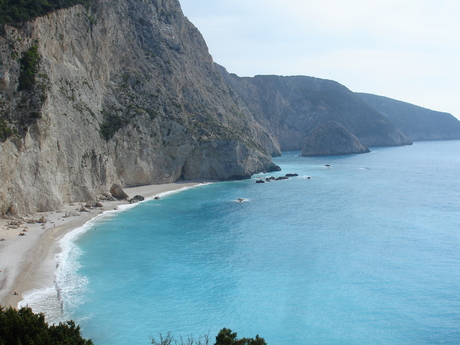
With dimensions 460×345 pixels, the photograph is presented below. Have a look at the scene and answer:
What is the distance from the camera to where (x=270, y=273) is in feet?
101

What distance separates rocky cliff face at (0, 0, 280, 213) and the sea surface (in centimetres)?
808

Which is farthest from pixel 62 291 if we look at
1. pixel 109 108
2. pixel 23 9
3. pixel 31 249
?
pixel 109 108

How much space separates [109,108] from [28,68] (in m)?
21.8

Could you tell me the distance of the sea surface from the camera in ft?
76.0

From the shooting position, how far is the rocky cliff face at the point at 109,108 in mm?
42344

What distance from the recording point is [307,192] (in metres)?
69.2

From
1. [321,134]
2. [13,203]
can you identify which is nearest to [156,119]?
[13,203]

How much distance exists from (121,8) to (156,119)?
24.4m

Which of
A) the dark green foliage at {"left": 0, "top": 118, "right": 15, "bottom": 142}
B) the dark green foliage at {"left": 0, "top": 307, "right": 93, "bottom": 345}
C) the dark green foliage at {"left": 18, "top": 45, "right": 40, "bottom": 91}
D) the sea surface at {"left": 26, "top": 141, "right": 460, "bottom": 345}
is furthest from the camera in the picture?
the dark green foliage at {"left": 18, "top": 45, "right": 40, "bottom": 91}

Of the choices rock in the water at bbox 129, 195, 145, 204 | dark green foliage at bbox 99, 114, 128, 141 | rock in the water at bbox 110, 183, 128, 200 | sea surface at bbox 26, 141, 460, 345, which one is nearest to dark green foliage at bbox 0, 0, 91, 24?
dark green foliage at bbox 99, 114, 128, 141

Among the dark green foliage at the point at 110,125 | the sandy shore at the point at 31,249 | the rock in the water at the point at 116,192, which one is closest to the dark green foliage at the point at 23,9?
the dark green foliage at the point at 110,125

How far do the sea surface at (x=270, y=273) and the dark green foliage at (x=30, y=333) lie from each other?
6.96 m

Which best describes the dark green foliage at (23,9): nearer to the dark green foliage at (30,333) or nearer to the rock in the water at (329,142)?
the dark green foliage at (30,333)

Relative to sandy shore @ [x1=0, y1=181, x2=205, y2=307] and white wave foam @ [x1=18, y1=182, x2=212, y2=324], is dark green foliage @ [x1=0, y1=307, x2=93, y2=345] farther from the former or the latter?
sandy shore @ [x1=0, y1=181, x2=205, y2=307]
